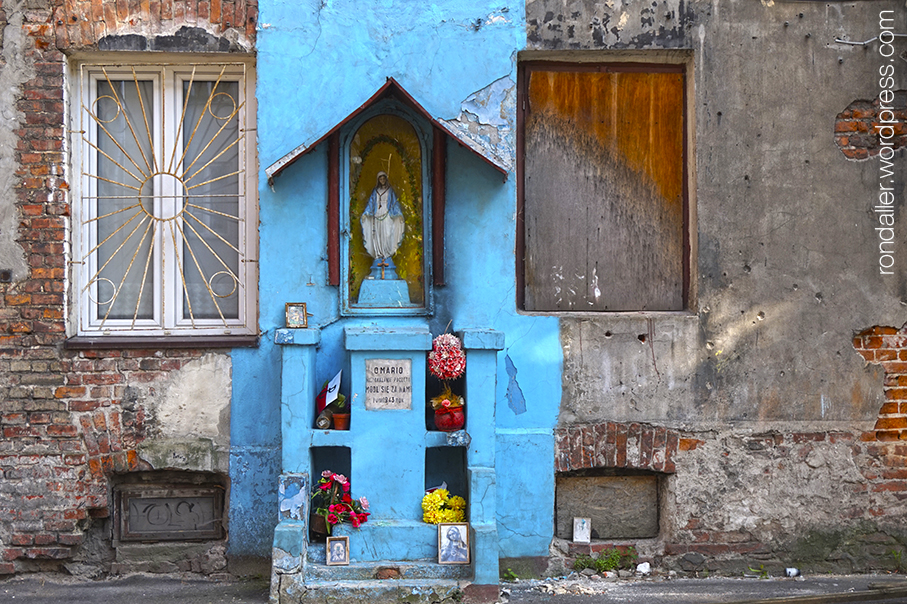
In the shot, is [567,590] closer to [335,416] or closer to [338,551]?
[338,551]

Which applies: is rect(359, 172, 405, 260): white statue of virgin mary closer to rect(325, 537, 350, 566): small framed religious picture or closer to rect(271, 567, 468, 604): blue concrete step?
rect(325, 537, 350, 566): small framed religious picture

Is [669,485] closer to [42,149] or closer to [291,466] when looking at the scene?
[291,466]

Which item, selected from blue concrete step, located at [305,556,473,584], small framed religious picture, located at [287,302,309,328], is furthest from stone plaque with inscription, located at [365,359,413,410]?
blue concrete step, located at [305,556,473,584]

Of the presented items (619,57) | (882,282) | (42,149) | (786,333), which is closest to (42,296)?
(42,149)

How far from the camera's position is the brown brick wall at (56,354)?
4.69m

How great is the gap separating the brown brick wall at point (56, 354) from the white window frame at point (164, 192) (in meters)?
0.14

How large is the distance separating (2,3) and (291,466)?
346 cm

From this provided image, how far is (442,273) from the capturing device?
476cm

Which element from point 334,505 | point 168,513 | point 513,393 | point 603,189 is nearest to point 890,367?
point 603,189

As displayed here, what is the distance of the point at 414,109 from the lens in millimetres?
4703

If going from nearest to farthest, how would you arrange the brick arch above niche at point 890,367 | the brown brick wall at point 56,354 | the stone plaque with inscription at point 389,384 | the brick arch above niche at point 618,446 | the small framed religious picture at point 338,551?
1. the small framed religious picture at point 338,551
2. the stone plaque with inscription at point 389,384
3. the brown brick wall at point 56,354
4. the brick arch above niche at point 618,446
5. the brick arch above niche at point 890,367

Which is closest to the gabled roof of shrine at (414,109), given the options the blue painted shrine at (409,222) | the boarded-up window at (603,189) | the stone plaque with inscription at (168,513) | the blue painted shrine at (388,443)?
the blue painted shrine at (409,222)

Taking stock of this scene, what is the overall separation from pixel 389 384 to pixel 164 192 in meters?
2.06

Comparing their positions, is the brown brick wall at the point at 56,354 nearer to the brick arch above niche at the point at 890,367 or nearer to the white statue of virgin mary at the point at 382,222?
the white statue of virgin mary at the point at 382,222
